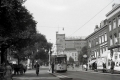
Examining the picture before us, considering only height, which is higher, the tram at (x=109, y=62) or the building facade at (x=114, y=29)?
the building facade at (x=114, y=29)

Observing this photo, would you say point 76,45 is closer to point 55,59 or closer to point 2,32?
point 55,59

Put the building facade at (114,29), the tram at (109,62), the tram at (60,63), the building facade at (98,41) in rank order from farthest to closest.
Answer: the building facade at (98,41)
the building facade at (114,29)
the tram at (60,63)
the tram at (109,62)

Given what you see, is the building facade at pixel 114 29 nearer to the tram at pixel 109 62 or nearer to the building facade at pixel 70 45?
the tram at pixel 109 62

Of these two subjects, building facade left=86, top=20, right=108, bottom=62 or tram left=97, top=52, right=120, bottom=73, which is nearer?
tram left=97, top=52, right=120, bottom=73

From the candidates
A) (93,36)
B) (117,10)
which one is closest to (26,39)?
(117,10)

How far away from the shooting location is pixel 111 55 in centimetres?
3575

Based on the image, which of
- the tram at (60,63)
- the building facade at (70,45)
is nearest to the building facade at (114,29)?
the tram at (60,63)

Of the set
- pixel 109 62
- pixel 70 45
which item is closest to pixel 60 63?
pixel 109 62

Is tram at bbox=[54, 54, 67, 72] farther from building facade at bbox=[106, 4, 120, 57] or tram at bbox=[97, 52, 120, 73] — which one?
building facade at bbox=[106, 4, 120, 57]

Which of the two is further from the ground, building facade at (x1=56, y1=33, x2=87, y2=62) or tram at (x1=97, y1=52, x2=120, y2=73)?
building facade at (x1=56, y1=33, x2=87, y2=62)

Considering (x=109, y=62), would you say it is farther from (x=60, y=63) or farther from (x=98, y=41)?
(x=98, y=41)

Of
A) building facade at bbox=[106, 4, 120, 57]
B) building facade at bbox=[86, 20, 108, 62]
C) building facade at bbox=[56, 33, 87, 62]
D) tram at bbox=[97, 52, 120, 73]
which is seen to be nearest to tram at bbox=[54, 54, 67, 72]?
tram at bbox=[97, 52, 120, 73]

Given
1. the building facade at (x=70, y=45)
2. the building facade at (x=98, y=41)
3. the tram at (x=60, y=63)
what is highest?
the building facade at (x=70, y=45)

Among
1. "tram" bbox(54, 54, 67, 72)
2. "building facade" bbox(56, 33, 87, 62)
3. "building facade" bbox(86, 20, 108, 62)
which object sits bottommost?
"tram" bbox(54, 54, 67, 72)
